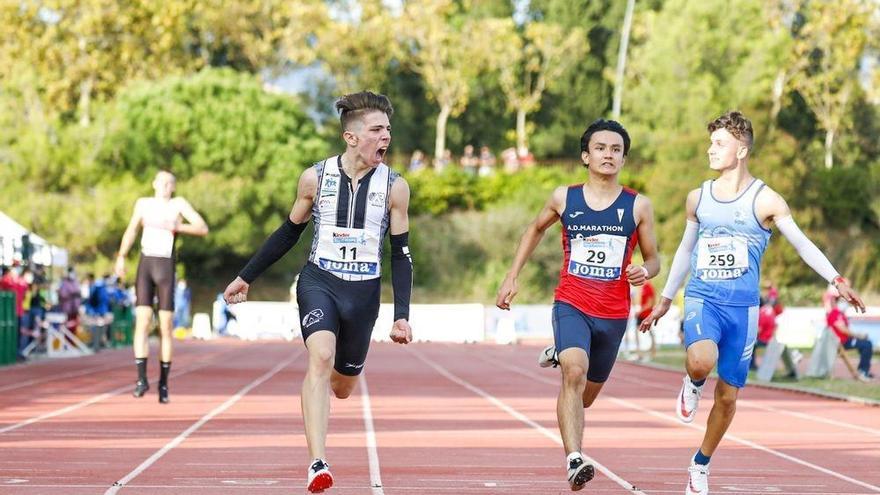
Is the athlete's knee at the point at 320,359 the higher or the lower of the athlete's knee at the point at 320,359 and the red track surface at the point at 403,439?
the higher

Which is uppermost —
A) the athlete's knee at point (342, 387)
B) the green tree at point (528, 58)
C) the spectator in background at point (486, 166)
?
the green tree at point (528, 58)

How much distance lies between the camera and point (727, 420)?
9281 mm

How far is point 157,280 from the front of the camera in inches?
612

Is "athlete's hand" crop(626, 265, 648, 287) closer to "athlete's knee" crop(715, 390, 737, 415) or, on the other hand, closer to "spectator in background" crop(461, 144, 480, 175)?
"athlete's knee" crop(715, 390, 737, 415)

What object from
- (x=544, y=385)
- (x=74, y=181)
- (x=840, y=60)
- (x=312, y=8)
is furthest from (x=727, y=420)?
(x=840, y=60)

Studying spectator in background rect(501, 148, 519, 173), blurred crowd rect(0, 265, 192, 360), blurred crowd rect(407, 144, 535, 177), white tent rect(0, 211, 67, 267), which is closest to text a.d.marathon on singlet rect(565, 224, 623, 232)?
blurred crowd rect(0, 265, 192, 360)

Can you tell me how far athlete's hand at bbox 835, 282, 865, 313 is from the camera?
350 inches

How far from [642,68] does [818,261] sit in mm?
68466

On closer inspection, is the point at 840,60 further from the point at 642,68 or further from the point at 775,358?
the point at 775,358

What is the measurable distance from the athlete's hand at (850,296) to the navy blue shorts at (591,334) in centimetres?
118

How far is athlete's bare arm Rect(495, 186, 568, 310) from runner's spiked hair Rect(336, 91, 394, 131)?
1.15 metres

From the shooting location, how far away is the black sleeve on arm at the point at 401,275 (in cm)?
891

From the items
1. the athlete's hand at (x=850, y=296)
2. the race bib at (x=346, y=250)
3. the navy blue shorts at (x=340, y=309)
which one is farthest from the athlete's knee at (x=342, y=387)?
the athlete's hand at (x=850, y=296)

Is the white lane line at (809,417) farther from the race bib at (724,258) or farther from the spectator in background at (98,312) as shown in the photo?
the spectator in background at (98,312)
